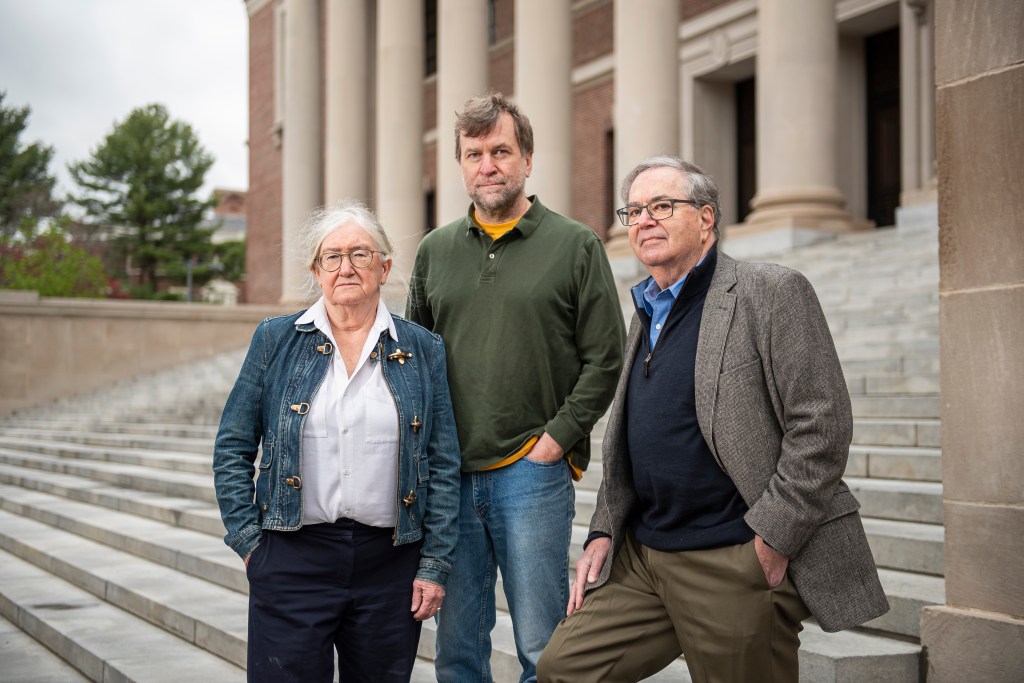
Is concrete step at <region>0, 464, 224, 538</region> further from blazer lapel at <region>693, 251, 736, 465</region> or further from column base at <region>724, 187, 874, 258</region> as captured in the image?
column base at <region>724, 187, 874, 258</region>

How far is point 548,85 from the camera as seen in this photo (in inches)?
659

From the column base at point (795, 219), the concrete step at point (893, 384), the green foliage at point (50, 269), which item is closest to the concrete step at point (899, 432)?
the concrete step at point (893, 384)

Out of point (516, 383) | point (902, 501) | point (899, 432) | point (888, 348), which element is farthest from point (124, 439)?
point (516, 383)

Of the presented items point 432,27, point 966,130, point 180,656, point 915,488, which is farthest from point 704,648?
point 432,27

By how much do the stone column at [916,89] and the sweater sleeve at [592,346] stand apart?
46.3 feet

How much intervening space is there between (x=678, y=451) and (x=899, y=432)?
415 centimetres

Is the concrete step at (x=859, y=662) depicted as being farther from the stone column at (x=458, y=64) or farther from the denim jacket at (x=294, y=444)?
the stone column at (x=458, y=64)

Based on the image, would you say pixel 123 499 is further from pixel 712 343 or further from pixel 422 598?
pixel 712 343

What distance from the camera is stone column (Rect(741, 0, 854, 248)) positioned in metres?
13.6

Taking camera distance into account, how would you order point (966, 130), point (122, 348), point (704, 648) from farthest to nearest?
point (122, 348), point (966, 130), point (704, 648)

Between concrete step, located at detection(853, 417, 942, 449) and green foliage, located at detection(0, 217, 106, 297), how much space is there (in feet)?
73.4

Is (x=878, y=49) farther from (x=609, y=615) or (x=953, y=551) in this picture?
(x=609, y=615)

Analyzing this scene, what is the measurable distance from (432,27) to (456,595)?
26.4 m

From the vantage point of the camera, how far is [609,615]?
276 cm
